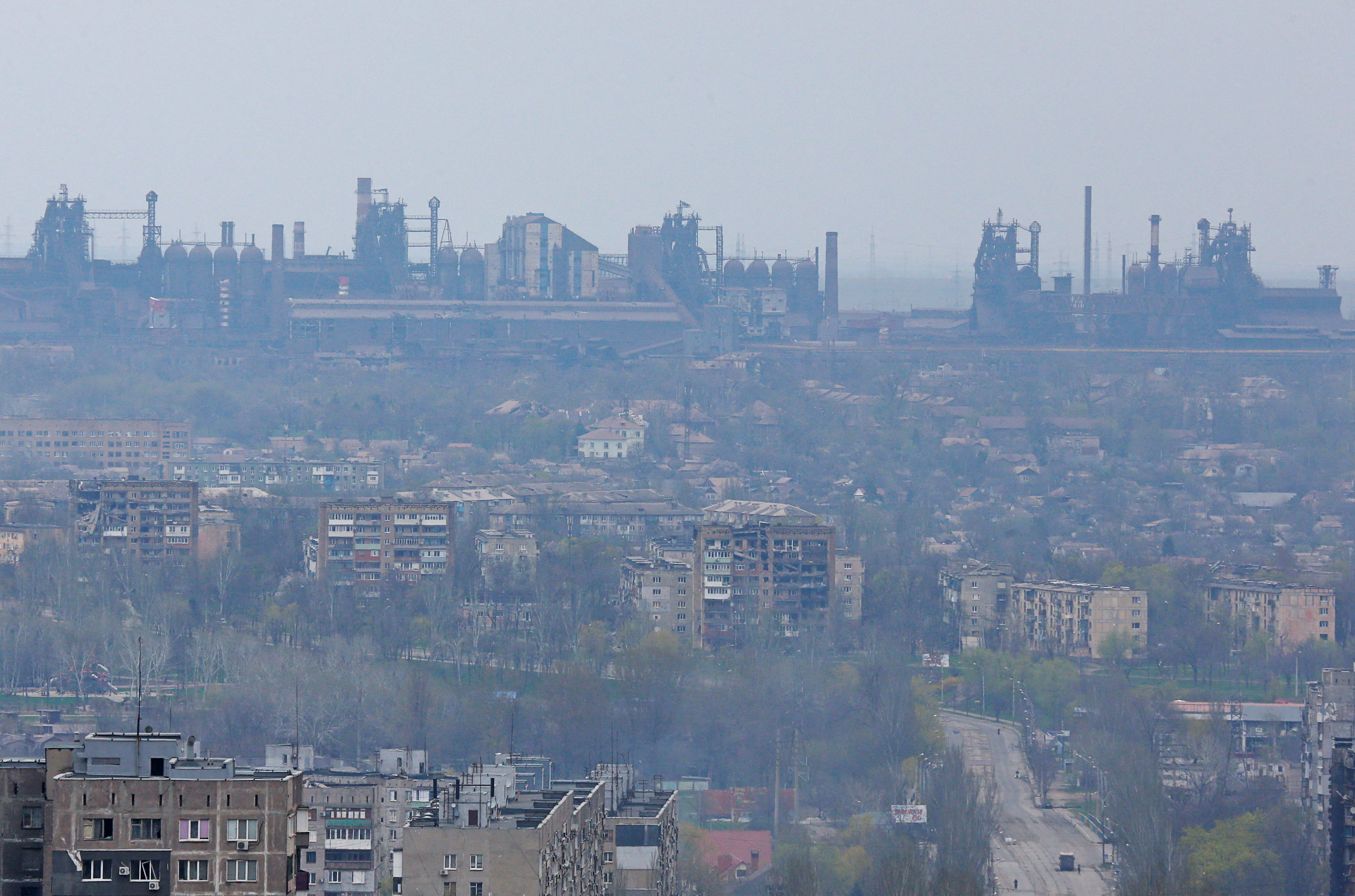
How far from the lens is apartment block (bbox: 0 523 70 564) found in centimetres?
3619

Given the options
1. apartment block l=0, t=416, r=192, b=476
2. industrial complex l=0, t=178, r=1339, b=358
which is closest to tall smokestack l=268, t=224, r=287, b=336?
industrial complex l=0, t=178, r=1339, b=358

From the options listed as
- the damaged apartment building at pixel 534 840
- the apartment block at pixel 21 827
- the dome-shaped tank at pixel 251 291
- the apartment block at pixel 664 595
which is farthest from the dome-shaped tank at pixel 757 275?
the apartment block at pixel 21 827

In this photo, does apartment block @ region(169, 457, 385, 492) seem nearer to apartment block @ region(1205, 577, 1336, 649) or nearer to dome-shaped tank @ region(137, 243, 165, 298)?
apartment block @ region(1205, 577, 1336, 649)

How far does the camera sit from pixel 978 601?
1340 inches

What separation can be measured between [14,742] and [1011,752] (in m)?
8.50

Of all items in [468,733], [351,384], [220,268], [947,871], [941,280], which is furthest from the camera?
[941,280]

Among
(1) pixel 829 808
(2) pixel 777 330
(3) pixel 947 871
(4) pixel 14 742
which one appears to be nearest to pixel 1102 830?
(1) pixel 829 808

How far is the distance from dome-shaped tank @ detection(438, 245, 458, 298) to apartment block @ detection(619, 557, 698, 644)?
127ft

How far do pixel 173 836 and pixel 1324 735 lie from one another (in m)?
14.8

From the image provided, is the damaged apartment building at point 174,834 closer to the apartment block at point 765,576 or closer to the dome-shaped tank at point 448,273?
the apartment block at point 765,576

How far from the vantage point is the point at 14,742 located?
77.8 ft

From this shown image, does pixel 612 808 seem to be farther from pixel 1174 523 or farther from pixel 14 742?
pixel 1174 523

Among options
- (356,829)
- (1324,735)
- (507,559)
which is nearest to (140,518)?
(507,559)

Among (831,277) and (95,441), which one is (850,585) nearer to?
(95,441)
